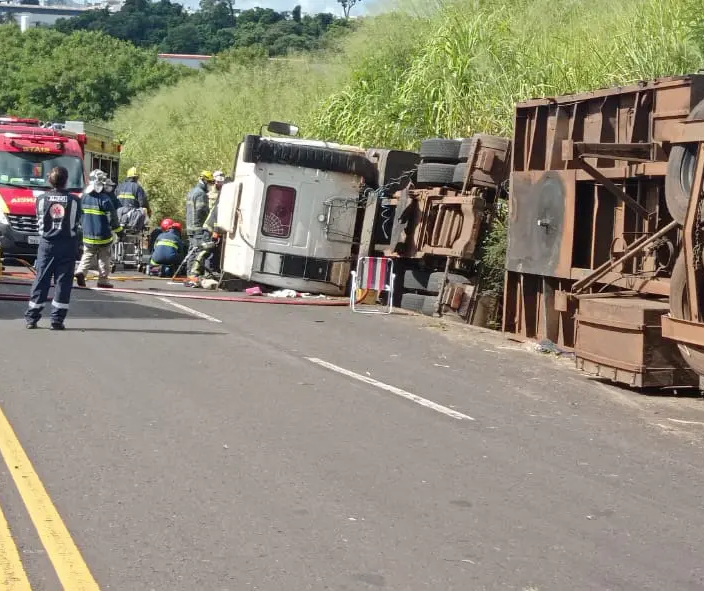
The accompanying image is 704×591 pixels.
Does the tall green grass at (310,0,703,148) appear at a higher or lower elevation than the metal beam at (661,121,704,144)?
higher

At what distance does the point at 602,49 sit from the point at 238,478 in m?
14.2

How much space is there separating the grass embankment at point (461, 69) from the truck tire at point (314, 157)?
262 cm

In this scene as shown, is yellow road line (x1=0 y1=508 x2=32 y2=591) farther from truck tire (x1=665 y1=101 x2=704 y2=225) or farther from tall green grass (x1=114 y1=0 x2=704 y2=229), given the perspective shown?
tall green grass (x1=114 y1=0 x2=704 y2=229)

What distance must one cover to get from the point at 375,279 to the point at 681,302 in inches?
316

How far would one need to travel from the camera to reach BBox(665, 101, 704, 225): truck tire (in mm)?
10269

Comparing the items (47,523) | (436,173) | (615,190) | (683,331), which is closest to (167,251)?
(436,173)

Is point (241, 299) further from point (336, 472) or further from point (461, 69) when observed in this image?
point (336, 472)

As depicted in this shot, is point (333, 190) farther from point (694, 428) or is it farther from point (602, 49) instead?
point (694, 428)

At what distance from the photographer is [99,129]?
2722 cm

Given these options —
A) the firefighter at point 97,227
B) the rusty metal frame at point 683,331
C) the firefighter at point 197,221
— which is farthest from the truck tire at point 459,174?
the rusty metal frame at point 683,331

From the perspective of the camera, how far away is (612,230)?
12891mm

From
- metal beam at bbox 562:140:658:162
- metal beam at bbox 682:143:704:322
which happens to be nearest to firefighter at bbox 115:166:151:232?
metal beam at bbox 562:140:658:162

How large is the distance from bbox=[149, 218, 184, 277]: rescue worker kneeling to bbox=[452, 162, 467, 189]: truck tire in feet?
24.8

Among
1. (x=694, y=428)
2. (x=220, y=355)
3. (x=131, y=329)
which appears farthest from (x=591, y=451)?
(x=131, y=329)
